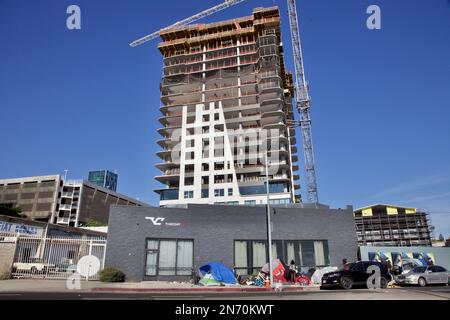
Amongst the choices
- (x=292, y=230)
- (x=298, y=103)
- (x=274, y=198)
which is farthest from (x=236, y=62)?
Answer: (x=292, y=230)

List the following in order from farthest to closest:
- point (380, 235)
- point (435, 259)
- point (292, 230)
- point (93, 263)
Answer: point (380, 235), point (435, 259), point (292, 230), point (93, 263)

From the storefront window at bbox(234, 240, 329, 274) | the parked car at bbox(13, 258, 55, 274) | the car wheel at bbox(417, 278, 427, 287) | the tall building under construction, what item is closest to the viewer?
the car wheel at bbox(417, 278, 427, 287)

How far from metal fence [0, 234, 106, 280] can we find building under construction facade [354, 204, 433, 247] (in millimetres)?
99306

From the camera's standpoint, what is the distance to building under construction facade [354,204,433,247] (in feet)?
348

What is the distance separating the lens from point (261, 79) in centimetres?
8469

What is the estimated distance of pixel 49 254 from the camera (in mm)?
24562

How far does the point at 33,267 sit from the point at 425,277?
27.3 meters

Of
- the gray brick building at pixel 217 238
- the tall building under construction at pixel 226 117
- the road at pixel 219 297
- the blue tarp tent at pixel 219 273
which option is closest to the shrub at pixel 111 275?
the gray brick building at pixel 217 238

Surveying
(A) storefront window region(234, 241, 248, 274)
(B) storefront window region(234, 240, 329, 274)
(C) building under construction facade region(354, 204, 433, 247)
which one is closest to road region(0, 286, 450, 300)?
(A) storefront window region(234, 241, 248, 274)

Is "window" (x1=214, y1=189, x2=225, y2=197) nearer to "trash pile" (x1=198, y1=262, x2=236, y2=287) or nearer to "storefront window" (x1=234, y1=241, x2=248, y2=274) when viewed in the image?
"storefront window" (x1=234, y1=241, x2=248, y2=274)

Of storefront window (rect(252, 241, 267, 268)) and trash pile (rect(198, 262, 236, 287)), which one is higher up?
storefront window (rect(252, 241, 267, 268))

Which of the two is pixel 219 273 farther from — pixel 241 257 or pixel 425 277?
pixel 425 277

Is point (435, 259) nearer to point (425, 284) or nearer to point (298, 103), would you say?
point (425, 284)

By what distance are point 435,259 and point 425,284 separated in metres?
12.0
